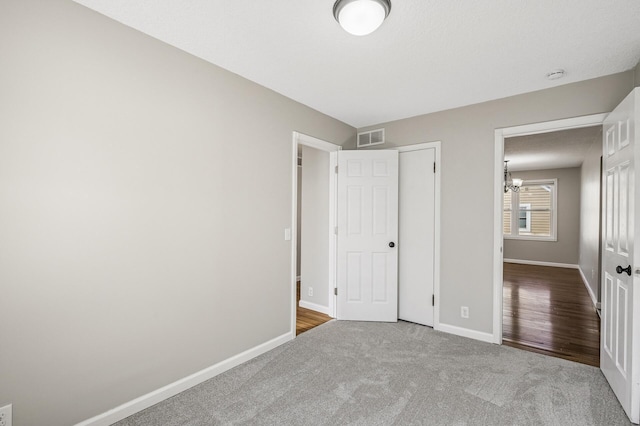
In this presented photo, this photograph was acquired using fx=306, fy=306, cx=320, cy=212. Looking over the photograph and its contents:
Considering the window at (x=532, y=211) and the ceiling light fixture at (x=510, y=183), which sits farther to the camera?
the window at (x=532, y=211)

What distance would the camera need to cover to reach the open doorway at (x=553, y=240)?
124 inches

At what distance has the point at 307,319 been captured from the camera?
3.79 m

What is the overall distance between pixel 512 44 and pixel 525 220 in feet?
→ 24.9

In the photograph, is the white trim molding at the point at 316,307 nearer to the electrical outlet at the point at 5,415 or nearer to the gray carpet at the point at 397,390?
the gray carpet at the point at 397,390

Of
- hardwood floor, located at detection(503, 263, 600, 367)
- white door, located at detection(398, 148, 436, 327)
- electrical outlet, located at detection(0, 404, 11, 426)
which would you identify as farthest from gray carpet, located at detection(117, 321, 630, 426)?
white door, located at detection(398, 148, 436, 327)

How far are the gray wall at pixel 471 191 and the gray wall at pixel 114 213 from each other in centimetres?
206

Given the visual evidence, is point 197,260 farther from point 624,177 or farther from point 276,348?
point 624,177

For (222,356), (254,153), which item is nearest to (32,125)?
(254,153)

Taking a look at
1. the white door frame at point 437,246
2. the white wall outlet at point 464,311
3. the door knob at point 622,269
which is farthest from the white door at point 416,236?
the door knob at point 622,269

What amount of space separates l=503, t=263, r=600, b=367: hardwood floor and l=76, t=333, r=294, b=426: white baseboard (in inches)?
99.8

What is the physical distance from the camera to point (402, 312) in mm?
3766

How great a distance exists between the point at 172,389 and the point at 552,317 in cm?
442

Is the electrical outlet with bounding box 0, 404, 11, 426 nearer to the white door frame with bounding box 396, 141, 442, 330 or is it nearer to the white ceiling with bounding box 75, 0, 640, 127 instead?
the white ceiling with bounding box 75, 0, 640, 127

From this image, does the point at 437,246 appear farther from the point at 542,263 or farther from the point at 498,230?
the point at 542,263
